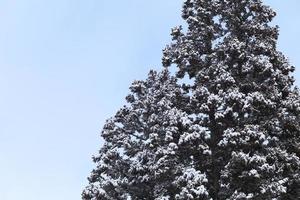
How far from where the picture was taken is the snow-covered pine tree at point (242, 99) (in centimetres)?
2556

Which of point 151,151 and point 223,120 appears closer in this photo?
point 223,120

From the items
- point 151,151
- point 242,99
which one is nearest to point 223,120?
point 242,99

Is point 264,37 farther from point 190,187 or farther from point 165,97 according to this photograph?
point 190,187

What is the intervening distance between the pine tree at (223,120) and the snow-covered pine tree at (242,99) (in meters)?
0.05

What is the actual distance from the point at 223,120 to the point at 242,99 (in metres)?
1.48

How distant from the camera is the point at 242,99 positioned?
87.1ft

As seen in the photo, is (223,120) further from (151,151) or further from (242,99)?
(151,151)

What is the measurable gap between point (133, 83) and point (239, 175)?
1353 centimetres

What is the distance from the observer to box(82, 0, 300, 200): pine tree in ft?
84.1

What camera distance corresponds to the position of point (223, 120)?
2725 cm

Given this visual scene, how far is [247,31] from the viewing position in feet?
97.6

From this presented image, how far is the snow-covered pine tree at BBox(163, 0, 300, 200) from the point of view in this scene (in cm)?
2556

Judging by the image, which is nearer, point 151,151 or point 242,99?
point 242,99

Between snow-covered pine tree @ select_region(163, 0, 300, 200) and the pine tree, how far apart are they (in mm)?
47
